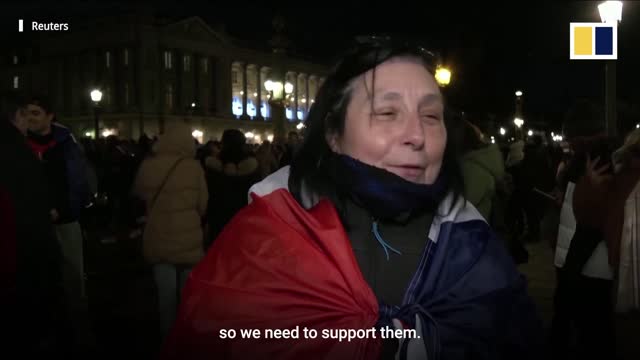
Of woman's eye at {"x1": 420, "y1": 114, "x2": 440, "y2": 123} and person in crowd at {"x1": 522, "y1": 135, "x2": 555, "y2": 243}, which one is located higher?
woman's eye at {"x1": 420, "y1": 114, "x2": 440, "y2": 123}

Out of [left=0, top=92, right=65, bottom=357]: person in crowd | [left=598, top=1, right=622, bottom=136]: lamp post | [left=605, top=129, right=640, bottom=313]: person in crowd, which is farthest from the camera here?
[left=598, top=1, right=622, bottom=136]: lamp post

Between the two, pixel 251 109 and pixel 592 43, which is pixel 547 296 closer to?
pixel 592 43

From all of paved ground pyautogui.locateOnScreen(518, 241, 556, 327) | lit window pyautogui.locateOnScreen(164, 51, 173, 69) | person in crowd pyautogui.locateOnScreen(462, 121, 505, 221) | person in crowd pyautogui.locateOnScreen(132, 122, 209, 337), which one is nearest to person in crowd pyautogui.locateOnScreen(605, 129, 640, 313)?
person in crowd pyautogui.locateOnScreen(462, 121, 505, 221)

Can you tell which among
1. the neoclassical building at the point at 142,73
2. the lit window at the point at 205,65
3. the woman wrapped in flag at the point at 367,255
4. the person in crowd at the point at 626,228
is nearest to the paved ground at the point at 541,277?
the person in crowd at the point at 626,228

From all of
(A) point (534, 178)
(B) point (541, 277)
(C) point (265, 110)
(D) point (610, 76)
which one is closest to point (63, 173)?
(B) point (541, 277)

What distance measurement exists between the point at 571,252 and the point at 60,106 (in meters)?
90.8

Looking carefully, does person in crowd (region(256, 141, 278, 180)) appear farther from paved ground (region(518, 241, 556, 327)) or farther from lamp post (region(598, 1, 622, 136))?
lamp post (region(598, 1, 622, 136))

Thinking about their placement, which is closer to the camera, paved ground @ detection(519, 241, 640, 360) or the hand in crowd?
the hand in crowd

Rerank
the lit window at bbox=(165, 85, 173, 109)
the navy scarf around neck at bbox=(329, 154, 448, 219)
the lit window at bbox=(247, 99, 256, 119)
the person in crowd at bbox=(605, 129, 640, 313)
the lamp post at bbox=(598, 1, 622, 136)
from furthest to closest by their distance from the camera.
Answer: the lit window at bbox=(247, 99, 256, 119) < the lit window at bbox=(165, 85, 173, 109) < the lamp post at bbox=(598, 1, 622, 136) < the person in crowd at bbox=(605, 129, 640, 313) < the navy scarf around neck at bbox=(329, 154, 448, 219)

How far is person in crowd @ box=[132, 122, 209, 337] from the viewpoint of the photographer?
572 cm

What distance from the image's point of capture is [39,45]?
87750 mm

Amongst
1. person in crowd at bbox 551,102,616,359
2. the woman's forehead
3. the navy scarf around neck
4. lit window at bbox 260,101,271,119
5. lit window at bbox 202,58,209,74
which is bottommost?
person in crowd at bbox 551,102,616,359

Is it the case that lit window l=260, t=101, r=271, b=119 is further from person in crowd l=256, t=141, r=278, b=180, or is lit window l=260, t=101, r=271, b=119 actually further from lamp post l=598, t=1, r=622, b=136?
lamp post l=598, t=1, r=622, b=136

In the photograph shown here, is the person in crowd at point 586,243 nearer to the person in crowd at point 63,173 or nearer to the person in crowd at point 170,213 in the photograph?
the person in crowd at point 170,213
